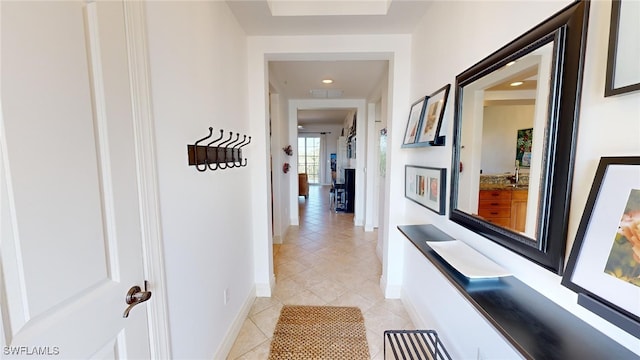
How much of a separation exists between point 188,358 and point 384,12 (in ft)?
8.12

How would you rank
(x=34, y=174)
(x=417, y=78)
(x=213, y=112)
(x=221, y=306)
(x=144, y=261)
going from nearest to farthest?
(x=34, y=174) < (x=144, y=261) < (x=213, y=112) < (x=221, y=306) < (x=417, y=78)

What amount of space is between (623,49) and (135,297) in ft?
5.25

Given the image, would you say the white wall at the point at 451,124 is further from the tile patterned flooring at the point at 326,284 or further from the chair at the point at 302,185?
the chair at the point at 302,185

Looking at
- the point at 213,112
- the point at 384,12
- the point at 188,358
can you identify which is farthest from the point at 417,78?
the point at 188,358

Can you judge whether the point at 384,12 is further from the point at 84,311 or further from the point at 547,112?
the point at 84,311

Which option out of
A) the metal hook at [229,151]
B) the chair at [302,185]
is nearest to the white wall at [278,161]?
the metal hook at [229,151]

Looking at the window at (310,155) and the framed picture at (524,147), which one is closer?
the framed picture at (524,147)

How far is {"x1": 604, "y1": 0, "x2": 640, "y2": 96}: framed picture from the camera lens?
59 cm

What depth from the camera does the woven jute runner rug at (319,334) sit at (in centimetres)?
173

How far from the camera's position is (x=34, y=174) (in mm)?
Result: 587

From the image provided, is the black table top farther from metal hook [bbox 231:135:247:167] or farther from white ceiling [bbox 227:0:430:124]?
white ceiling [bbox 227:0:430:124]

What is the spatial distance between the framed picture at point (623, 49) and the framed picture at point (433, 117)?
0.90m

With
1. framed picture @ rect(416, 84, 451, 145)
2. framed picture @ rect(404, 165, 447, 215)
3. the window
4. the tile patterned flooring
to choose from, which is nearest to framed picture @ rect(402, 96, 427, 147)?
framed picture @ rect(416, 84, 451, 145)
